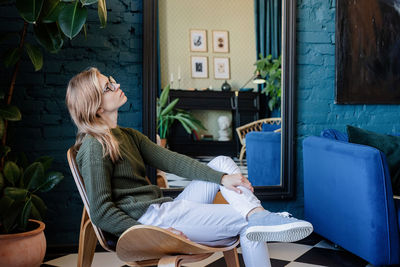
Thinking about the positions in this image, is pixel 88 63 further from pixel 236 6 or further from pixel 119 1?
pixel 236 6

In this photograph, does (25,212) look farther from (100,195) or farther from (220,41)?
(220,41)

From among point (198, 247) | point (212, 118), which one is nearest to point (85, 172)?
point (198, 247)

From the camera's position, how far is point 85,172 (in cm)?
153

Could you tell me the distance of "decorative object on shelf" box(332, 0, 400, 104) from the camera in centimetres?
289

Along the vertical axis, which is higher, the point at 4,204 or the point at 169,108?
the point at 169,108

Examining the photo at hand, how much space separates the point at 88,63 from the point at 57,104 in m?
0.31

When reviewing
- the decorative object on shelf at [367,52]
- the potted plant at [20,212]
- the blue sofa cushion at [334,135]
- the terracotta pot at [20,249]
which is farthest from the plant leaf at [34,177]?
the decorative object on shelf at [367,52]

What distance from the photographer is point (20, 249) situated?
2.00 m

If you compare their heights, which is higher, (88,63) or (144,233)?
(88,63)

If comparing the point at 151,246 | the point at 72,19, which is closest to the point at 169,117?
the point at 72,19

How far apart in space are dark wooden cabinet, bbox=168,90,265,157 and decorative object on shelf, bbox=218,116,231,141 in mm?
32

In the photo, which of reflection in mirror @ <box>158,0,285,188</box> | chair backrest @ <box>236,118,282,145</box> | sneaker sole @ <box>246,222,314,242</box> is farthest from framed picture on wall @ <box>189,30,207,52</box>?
sneaker sole @ <box>246,222,314,242</box>

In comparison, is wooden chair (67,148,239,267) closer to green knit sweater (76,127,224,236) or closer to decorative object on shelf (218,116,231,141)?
green knit sweater (76,127,224,236)

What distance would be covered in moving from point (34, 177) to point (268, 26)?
1.70m
